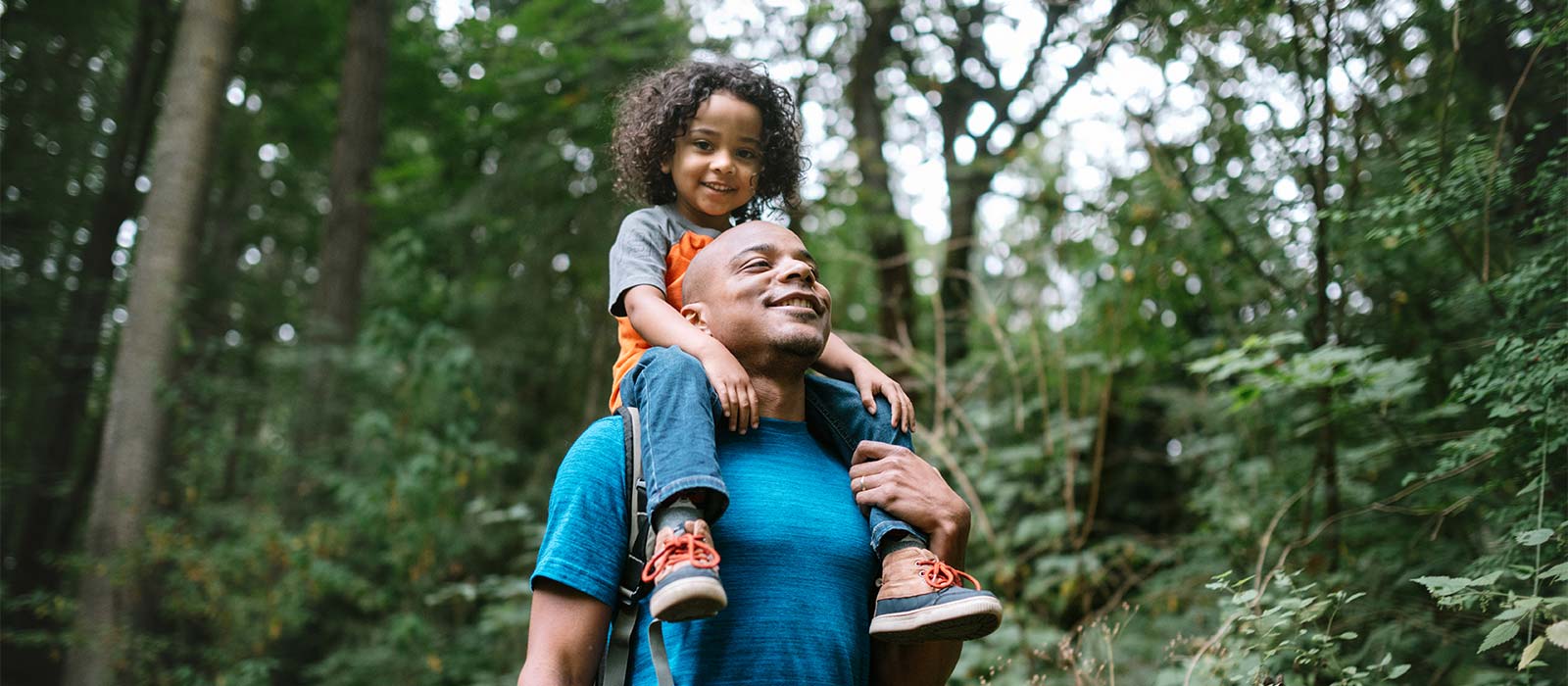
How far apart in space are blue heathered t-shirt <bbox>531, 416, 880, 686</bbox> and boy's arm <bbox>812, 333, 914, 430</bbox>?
0.27 metres

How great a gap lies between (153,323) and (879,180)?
5672mm

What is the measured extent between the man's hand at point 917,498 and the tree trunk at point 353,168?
25.4 feet

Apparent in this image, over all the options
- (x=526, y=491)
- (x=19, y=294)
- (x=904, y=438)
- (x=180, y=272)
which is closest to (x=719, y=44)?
(x=526, y=491)

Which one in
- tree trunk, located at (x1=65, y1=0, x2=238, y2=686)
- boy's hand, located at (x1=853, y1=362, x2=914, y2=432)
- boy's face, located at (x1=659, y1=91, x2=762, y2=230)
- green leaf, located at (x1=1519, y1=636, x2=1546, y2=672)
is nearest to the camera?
green leaf, located at (x1=1519, y1=636, x2=1546, y2=672)

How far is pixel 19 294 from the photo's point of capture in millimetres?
11219

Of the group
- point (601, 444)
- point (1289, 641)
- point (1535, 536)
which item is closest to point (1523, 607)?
point (1535, 536)

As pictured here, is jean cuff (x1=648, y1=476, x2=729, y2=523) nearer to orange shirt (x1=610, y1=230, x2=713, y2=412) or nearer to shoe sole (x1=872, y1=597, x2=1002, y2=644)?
shoe sole (x1=872, y1=597, x2=1002, y2=644)

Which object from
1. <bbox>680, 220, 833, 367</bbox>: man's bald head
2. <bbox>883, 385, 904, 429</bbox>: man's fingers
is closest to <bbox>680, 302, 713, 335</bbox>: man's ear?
<bbox>680, 220, 833, 367</bbox>: man's bald head

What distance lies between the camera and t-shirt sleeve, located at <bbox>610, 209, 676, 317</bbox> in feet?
8.03

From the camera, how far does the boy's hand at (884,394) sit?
7.77 ft

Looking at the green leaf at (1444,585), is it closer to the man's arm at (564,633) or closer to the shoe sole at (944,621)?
the shoe sole at (944,621)

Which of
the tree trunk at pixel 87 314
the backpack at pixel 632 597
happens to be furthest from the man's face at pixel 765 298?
the tree trunk at pixel 87 314

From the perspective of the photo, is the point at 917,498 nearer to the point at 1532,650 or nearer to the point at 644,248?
the point at 644,248

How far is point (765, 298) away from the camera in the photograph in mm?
2182
